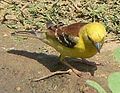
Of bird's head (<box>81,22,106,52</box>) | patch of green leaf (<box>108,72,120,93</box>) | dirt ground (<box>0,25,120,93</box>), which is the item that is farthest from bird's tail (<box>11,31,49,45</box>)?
patch of green leaf (<box>108,72,120,93</box>)

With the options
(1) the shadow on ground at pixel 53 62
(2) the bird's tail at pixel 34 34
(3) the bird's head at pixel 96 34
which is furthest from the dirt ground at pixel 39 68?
(3) the bird's head at pixel 96 34

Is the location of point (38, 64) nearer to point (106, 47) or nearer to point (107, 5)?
point (106, 47)

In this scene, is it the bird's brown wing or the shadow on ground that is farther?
the shadow on ground

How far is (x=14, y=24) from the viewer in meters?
5.41

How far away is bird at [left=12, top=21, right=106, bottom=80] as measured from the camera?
3.52 metres

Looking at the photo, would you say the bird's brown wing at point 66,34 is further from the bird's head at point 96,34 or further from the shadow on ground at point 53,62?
the shadow on ground at point 53,62

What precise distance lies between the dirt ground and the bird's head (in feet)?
1.43

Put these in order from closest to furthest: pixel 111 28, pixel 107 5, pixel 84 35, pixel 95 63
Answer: pixel 84 35
pixel 95 63
pixel 111 28
pixel 107 5

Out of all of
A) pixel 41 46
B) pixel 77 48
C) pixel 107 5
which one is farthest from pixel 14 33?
pixel 107 5

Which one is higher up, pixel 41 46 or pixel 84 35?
pixel 84 35

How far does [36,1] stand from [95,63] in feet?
6.70

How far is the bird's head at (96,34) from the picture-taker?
3486 millimetres

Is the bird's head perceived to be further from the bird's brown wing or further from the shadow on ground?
the shadow on ground

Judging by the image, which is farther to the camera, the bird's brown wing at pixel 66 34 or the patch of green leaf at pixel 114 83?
the bird's brown wing at pixel 66 34
